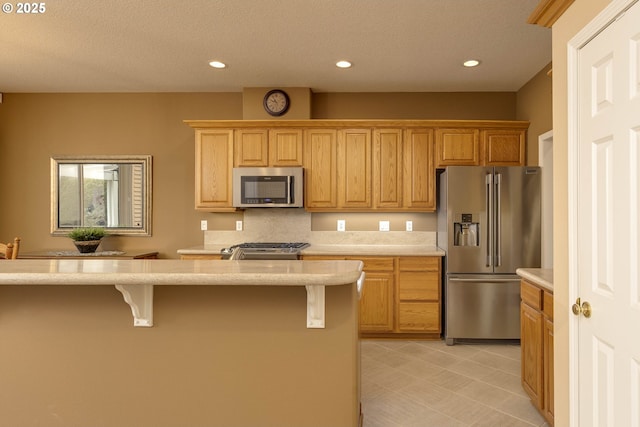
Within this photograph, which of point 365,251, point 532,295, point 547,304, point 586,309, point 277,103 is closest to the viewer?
point 586,309

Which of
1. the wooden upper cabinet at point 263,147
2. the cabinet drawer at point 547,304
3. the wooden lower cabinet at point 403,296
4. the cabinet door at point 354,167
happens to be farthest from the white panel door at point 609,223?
the wooden upper cabinet at point 263,147

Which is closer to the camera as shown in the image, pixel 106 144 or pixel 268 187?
pixel 268 187

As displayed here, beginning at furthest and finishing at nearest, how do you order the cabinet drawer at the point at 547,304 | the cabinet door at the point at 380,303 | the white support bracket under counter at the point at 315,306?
the cabinet door at the point at 380,303, the cabinet drawer at the point at 547,304, the white support bracket under counter at the point at 315,306

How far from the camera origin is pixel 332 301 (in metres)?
1.68

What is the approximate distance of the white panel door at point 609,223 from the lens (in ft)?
4.49

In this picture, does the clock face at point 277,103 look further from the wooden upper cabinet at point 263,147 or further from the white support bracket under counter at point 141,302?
the white support bracket under counter at point 141,302

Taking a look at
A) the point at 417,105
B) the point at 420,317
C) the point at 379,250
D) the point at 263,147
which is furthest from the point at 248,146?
the point at 420,317

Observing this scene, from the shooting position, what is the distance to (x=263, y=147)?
426 cm

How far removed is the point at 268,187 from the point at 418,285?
1919mm

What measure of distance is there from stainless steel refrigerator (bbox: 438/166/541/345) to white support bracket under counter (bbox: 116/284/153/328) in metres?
2.98

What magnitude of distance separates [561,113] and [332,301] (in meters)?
1.48

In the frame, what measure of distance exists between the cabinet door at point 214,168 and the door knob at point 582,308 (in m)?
3.40

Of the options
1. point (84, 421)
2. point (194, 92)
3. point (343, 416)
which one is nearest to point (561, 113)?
point (343, 416)

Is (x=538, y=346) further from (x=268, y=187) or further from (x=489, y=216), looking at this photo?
(x=268, y=187)
